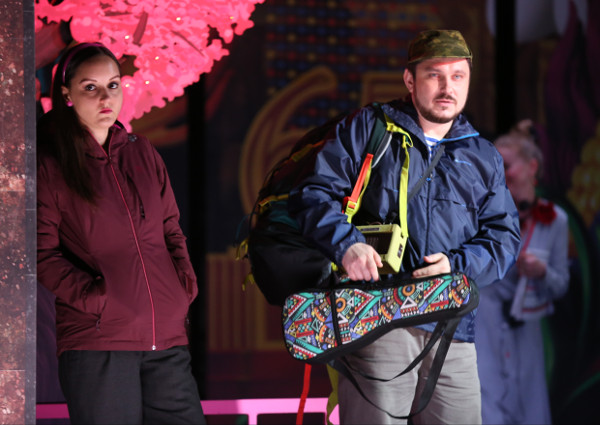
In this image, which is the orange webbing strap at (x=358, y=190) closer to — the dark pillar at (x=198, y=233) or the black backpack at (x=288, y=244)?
the black backpack at (x=288, y=244)

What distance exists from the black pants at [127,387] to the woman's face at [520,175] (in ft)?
7.67

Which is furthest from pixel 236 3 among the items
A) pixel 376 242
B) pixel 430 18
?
pixel 376 242

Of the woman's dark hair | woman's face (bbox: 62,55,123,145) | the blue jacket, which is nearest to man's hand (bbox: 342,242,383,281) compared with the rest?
the blue jacket

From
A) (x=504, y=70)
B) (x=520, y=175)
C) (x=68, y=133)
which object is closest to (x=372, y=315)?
(x=68, y=133)

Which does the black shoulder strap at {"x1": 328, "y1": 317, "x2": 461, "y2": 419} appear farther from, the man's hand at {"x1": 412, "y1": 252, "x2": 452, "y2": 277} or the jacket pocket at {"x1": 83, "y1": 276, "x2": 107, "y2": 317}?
the jacket pocket at {"x1": 83, "y1": 276, "x2": 107, "y2": 317}

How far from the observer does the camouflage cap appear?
3.08m

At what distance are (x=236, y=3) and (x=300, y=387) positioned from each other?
6.42 ft

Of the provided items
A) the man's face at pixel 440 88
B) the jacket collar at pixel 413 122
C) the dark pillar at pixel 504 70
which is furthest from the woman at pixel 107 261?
the dark pillar at pixel 504 70

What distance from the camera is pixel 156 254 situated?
299 centimetres

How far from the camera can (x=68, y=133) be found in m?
3.00

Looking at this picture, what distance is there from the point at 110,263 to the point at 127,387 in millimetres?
435

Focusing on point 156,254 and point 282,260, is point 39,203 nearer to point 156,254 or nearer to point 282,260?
point 156,254

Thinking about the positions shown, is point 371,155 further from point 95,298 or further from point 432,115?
point 95,298

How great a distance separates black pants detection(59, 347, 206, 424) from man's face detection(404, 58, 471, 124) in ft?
4.24
